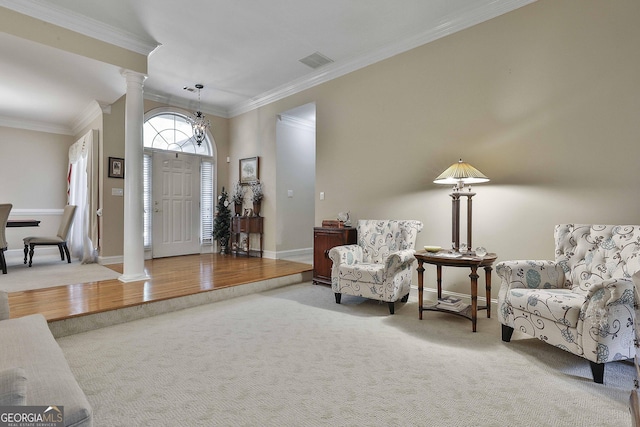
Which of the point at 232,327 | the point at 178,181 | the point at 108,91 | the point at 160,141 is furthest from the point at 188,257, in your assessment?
the point at 232,327

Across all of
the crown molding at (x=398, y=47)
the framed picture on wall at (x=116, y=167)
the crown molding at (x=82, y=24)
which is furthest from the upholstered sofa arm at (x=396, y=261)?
the framed picture on wall at (x=116, y=167)

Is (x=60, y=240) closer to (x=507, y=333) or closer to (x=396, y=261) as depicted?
(x=396, y=261)

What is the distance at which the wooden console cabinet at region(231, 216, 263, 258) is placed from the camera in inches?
242

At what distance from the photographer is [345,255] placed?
375 cm

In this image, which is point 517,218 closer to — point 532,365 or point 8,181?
point 532,365

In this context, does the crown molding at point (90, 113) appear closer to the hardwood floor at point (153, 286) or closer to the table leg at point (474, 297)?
the hardwood floor at point (153, 286)

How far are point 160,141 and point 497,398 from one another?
644 cm

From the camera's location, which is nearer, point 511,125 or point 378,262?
point 511,125

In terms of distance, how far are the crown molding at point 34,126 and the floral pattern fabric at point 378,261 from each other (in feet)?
22.5

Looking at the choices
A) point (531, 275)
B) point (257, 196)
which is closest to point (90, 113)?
point (257, 196)

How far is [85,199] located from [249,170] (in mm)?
2923

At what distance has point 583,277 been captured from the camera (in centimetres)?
254

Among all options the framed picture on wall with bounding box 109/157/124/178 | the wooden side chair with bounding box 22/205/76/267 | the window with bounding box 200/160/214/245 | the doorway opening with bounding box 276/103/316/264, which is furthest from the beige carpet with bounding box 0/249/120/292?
the doorway opening with bounding box 276/103/316/264

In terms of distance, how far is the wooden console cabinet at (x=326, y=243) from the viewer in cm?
431
